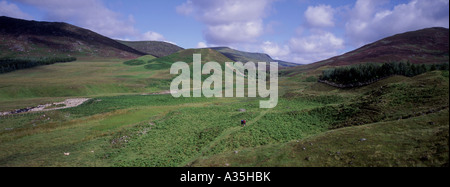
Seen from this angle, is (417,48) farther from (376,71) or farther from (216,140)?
(216,140)

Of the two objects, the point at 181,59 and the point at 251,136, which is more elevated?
the point at 181,59

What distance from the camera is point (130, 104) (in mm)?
49594

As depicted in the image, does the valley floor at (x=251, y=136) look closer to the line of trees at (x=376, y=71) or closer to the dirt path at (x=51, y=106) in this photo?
the dirt path at (x=51, y=106)

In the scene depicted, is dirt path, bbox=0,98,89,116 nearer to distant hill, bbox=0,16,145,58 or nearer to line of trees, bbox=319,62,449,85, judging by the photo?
line of trees, bbox=319,62,449,85

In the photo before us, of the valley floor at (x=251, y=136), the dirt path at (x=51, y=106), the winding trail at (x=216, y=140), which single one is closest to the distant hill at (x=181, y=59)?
the dirt path at (x=51, y=106)

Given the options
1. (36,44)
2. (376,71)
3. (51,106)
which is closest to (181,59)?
(51,106)

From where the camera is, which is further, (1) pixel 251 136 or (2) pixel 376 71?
(2) pixel 376 71

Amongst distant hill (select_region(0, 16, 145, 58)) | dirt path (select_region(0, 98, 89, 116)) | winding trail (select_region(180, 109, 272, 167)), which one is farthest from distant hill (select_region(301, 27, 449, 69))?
Answer: distant hill (select_region(0, 16, 145, 58))

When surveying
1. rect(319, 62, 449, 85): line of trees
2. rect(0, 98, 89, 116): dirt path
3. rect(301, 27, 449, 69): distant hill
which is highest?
rect(301, 27, 449, 69): distant hill

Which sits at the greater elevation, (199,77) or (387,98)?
(199,77)
